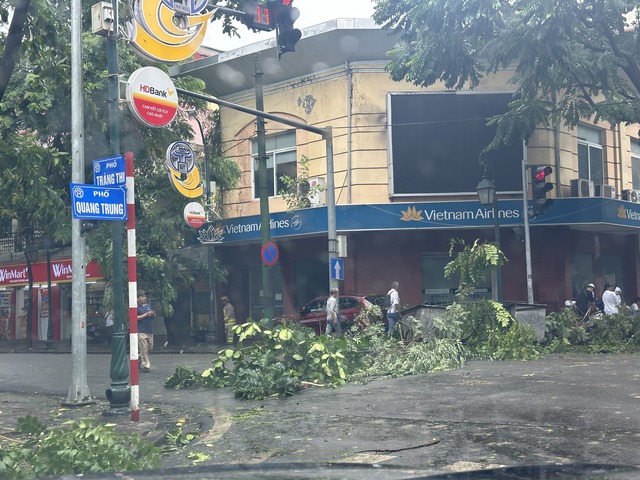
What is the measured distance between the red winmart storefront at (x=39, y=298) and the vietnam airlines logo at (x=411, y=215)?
12351mm

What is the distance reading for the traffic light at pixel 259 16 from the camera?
36.1ft

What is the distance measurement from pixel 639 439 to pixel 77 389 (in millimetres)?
7937

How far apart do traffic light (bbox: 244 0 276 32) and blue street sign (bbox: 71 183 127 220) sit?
9.72ft

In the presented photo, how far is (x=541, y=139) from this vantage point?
23.9 metres

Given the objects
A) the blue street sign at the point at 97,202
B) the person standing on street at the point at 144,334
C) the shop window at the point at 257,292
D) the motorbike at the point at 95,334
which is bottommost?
the motorbike at the point at 95,334

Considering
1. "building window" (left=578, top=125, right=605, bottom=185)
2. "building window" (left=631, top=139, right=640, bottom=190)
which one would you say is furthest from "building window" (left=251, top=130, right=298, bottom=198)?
"building window" (left=631, top=139, right=640, bottom=190)

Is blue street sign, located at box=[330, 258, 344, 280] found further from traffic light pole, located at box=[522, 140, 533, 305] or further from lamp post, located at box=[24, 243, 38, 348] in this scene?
lamp post, located at box=[24, 243, 38, 348]

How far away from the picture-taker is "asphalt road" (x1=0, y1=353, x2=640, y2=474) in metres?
6.88

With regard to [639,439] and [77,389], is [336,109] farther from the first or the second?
[639,439]

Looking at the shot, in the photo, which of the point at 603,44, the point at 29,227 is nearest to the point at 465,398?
the point at 603,44

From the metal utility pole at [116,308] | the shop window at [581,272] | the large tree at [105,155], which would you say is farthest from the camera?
the shop window at [581,272]

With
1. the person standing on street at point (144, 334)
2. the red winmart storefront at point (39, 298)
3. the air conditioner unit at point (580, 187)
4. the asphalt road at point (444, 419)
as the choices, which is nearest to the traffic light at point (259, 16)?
the asphalt road at point (444, 419)

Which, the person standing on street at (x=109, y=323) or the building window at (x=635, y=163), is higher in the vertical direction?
the building window at (x=635, y=163)

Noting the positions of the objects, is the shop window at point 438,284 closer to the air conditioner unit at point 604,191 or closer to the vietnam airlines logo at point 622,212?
the air conditioner unit at point 604,191
